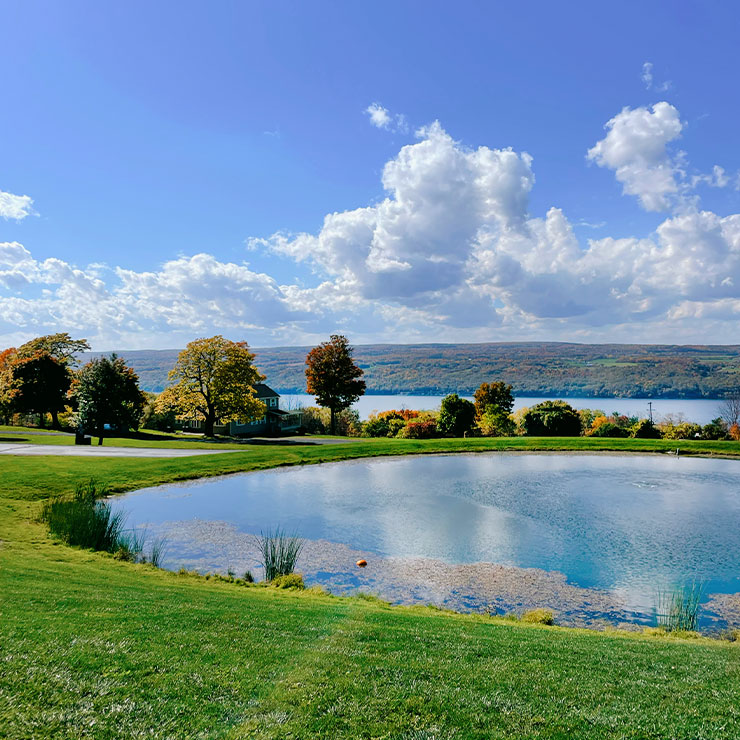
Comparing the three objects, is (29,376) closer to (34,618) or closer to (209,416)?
(209,416)

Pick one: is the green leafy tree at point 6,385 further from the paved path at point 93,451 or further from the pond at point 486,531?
the pond at point 486,531

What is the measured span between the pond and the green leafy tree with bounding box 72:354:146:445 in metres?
11.5

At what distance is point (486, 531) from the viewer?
12844 mm

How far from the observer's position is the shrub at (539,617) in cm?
779

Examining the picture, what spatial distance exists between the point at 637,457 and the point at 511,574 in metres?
20.1

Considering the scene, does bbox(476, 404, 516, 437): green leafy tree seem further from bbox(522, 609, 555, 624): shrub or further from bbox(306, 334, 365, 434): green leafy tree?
bbox(522, 609, 555, 624): shrub

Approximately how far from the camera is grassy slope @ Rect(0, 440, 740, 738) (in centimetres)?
356

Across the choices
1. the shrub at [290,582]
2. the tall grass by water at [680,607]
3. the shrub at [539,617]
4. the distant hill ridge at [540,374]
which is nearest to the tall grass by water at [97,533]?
the shrub at [290,582]

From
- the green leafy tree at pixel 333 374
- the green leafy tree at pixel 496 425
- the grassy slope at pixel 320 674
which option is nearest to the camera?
the grassy slope at pixel 320 674

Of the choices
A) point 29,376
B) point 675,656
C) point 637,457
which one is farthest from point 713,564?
point 29,376

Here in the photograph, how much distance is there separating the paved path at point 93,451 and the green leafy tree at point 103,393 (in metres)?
1.89

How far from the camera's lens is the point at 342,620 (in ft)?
20.6

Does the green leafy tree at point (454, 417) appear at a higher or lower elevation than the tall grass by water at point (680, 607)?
higher

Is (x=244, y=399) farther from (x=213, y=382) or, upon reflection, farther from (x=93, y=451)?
(x=93, y=451)
